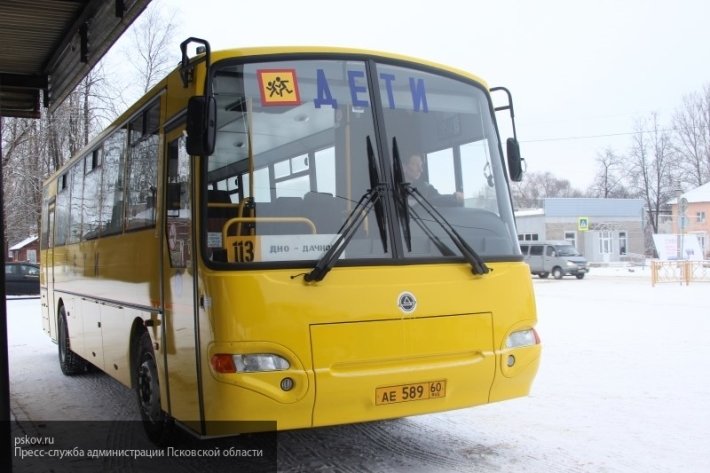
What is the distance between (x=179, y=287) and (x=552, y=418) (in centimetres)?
377

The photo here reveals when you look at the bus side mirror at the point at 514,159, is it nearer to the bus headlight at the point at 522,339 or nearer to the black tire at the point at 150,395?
the bus headlight at the point at 522,339

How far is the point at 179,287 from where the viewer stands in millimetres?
4957

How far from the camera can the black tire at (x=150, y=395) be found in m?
5.68

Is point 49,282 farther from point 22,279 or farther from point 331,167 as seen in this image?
point 22,279

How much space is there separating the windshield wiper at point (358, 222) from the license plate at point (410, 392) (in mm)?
909

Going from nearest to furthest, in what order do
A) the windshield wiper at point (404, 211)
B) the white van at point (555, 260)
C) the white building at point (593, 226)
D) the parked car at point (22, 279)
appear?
the windshield wiper at point (404, 211) → the parked car at point (22, 279) → the white van at point (555, 260) → the white building at point (593, 226)

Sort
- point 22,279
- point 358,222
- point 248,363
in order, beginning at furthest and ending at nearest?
1. point 22,279
2. point 358,222
3. point 248,363

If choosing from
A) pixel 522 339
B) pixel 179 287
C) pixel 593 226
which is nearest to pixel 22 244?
pixel 593 226

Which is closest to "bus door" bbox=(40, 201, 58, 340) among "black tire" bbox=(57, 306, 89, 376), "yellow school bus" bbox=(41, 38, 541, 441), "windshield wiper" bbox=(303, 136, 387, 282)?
"black tire" bbox=(57, 306, 89, 376)

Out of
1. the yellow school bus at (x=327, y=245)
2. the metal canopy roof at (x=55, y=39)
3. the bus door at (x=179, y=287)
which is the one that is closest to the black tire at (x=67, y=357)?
the metal canopy roof at (x=55, y=39)

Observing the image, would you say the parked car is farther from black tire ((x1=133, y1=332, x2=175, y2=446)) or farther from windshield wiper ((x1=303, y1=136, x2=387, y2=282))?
windshield wiper ((x1=303, y1=136, x2=387, y2=282))

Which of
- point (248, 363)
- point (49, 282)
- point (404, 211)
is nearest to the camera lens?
point (248, 363)

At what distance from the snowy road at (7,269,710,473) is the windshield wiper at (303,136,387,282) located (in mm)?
1746

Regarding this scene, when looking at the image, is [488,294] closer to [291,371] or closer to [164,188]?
[291,371]
